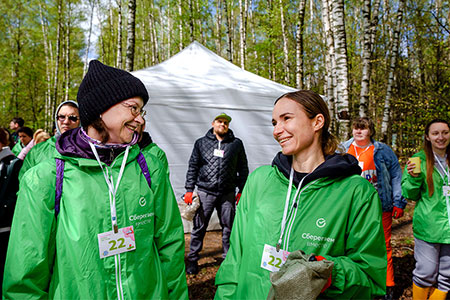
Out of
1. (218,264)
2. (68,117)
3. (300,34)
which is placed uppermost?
(300,34)

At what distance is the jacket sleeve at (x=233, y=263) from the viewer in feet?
4.75

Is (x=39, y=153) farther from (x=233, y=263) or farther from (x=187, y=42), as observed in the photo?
(x=187, y=42)

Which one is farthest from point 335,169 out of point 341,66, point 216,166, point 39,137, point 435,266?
point 341,66

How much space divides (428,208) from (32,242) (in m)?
3.35

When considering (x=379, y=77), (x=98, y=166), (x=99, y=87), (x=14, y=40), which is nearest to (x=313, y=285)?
(x=98, y=166)

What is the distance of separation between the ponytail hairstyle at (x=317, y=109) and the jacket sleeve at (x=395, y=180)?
2.45 metres

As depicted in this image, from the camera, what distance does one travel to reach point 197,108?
5680 millimetres

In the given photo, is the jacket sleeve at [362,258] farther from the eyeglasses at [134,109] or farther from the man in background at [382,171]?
the man in background at [382,171]

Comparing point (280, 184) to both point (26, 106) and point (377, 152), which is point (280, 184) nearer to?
point (377, 152)

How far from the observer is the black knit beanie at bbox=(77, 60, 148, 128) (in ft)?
4.66

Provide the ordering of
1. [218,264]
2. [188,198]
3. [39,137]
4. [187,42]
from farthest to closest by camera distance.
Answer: [187,42] → [218,264] → [188,198] → [39,137]

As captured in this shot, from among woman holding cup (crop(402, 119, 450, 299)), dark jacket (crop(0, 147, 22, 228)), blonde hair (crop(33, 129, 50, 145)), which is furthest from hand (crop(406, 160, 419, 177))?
blonde hair (crop(33, 129, 50, 145))

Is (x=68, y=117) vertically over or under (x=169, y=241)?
over

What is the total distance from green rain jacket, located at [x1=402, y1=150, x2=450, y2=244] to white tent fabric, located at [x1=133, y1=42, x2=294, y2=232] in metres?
3.20
